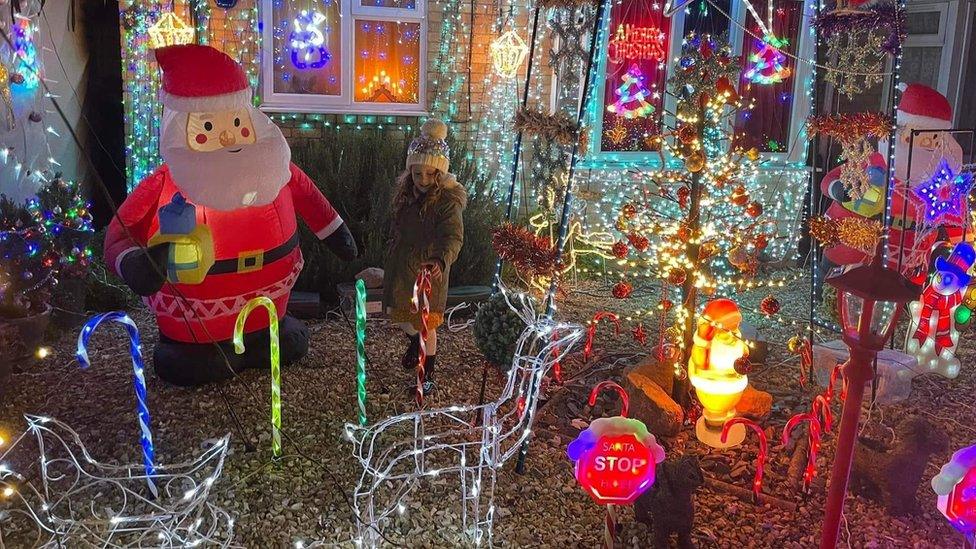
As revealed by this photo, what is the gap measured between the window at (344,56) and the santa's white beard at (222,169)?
10.8 feet

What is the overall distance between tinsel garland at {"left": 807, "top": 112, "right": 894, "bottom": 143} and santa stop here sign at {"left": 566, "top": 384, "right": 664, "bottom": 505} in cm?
221

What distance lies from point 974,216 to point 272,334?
191 inches

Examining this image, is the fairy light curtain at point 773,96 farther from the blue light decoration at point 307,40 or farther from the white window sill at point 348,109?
the blue light decoration at point 307,40

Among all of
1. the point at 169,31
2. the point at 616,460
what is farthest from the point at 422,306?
the point at 169,31

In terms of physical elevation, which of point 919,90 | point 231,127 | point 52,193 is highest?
point 919,90

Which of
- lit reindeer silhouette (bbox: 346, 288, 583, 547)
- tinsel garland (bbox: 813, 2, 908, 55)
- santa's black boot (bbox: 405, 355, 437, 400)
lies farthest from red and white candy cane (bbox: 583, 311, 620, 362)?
tinsel garland (bbox: 813, 2, 908, 55)

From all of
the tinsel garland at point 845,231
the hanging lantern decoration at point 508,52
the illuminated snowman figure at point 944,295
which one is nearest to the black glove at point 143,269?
the tinsel garland at point 845,231

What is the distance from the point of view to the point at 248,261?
14.7ft

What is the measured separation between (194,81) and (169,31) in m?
2.82

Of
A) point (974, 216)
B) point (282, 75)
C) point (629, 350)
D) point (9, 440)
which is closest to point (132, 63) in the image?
point (282, 75)

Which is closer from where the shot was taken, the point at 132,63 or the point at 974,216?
the point at 974,216

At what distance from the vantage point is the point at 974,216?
5.49 meters

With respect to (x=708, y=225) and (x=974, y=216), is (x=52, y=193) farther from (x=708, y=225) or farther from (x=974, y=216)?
(x=974, y=216)

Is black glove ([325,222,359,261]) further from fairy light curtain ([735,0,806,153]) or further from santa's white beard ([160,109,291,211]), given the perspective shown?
fairy light curtain ([735,0,806,153])
